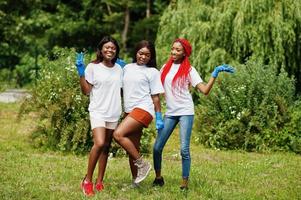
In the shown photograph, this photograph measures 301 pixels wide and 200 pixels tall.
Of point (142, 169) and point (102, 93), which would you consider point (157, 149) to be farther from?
point (102, 93)

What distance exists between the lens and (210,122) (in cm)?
1041

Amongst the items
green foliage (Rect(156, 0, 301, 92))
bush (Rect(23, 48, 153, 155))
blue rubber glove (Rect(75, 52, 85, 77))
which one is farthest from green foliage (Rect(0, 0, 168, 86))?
blue rubber glove (Rect(75, 52, 85, 77))

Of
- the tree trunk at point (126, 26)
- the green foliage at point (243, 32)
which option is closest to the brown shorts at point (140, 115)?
the green foliage at point (243, 32)

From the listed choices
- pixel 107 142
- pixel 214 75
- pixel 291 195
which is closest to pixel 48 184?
pixel 107 142

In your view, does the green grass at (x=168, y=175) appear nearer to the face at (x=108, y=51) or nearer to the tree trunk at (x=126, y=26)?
the face at (x=108, y=51)

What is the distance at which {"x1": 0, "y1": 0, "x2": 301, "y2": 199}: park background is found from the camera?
22.3 feet

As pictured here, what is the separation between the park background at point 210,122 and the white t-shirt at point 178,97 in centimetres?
90

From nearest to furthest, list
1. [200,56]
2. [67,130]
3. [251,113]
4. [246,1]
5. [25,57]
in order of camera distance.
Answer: [67,130] < [251,113] < [246,1] < [200,56] < [25,57]

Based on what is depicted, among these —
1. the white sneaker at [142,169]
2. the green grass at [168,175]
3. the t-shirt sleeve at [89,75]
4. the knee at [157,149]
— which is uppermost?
the t-shirt sleeve at [89,75]

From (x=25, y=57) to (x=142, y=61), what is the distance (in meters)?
18.8

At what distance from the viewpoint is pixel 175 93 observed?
20.6 ft

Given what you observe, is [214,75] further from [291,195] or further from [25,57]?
[25,57]

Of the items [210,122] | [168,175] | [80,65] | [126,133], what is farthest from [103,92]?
[210,122]

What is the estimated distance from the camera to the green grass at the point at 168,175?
20.5 feet
